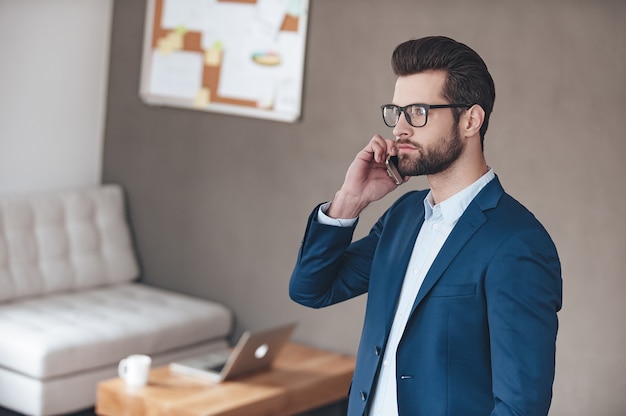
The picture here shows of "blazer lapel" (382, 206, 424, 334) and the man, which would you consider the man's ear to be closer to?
the man

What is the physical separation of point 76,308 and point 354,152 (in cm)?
153

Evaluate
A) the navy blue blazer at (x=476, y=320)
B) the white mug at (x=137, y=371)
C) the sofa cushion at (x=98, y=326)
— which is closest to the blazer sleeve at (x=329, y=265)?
the navy blue blazer at (x=476, y=320)

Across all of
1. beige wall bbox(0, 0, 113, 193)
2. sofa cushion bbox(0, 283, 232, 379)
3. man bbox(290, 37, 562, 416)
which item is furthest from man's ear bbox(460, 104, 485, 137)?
beige wall bbox(0, 0, 113, 193)

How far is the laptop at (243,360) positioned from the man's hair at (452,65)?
1.94m

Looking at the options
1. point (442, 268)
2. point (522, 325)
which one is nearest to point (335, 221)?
point (442, 268)

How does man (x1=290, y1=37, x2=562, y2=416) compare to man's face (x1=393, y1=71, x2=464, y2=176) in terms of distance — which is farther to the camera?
man's face (x1=393, y1=71, x2=464, y2=176)

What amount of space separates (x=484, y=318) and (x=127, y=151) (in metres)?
3.58

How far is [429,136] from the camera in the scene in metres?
1.91

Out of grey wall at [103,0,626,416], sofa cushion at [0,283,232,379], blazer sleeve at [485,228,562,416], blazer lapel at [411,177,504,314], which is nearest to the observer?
blazer sleeve at [485,228,562,416]

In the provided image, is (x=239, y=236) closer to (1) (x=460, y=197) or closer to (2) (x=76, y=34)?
(2) (x=76, y=34)

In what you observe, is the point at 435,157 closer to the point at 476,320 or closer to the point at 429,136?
the point at 429,136

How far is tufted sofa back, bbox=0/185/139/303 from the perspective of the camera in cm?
446

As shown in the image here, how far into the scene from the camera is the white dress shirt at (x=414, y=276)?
76.2 inches

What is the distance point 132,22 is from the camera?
196 inches
